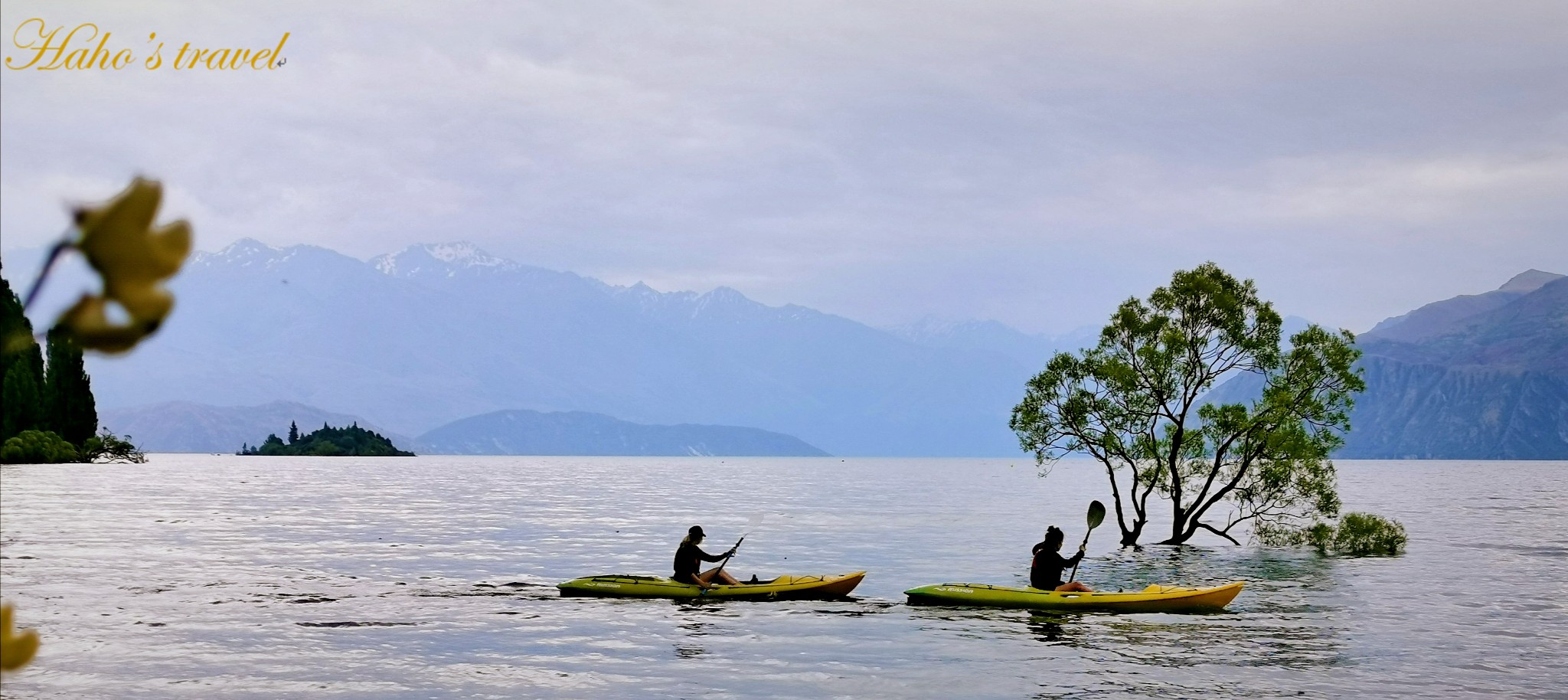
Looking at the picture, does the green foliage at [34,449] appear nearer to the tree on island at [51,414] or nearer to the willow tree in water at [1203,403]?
the tree on island at [51,414]

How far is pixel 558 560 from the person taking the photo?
43656 millimetres

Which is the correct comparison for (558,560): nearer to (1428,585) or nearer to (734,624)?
(734,624)

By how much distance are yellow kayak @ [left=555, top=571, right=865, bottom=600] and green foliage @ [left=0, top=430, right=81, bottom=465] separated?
4142 inches

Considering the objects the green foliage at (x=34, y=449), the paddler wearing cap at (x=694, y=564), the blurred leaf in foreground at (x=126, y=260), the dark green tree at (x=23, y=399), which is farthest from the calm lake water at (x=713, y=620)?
the green foliage at (x=34, y=449)

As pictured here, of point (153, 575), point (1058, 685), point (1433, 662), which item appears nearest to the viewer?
point (1058, 685)

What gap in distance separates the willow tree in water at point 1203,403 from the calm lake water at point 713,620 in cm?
323

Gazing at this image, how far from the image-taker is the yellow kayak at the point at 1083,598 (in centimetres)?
2995

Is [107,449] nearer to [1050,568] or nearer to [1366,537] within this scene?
[1366,537]

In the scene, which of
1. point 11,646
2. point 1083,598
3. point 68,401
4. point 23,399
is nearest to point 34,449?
point 68,401

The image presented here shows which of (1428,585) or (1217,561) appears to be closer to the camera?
(1428,585)

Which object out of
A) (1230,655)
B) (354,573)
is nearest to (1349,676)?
Result: (1230,655)

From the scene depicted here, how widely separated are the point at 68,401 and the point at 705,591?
362 feet

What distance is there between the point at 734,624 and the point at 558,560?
16430 mm

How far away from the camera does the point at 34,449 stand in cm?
11931
